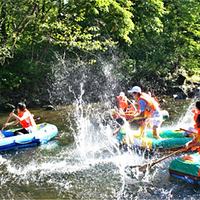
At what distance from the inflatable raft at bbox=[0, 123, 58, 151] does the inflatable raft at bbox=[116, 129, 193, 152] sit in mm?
2516

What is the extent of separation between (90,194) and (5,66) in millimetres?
13276

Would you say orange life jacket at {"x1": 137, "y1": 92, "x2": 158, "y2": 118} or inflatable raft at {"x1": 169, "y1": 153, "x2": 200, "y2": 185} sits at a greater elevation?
orange life jacket at {"x1": 137, "y1": 92, "x2": 158, "y2": 118}

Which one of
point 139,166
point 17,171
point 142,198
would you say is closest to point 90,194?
point 142,198

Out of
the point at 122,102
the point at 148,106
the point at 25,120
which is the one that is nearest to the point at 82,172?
the point at 148,106

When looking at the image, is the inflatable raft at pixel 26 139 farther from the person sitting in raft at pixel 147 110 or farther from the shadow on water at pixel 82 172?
the person sitting in raft at pixel 147 110

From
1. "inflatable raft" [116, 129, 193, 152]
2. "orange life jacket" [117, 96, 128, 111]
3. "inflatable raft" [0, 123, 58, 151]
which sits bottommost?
"inflatable raft" [116, 129, 193, 152]

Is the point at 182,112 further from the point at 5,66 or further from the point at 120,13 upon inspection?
the point at 5,66

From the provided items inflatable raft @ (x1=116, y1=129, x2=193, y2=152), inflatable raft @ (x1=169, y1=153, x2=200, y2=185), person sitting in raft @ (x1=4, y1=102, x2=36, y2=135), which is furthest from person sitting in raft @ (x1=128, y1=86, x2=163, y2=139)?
person sitting in raft @ (x1=4, y1=102, x2=36, y2=135)

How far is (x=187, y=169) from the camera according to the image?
6.32 meters

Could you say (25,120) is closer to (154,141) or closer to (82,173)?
(82,173)

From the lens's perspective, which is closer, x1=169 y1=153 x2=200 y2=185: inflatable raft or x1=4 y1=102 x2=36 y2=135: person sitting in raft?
x1=169 y1=153 x2=200 y2=185: inflatable raft

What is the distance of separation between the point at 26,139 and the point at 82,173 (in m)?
2.86

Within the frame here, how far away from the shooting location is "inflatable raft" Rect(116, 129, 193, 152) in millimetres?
8062

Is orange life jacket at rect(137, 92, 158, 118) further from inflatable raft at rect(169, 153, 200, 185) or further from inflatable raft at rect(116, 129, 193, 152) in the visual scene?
inflatable raft at rect(169, 153, 200, 185)
